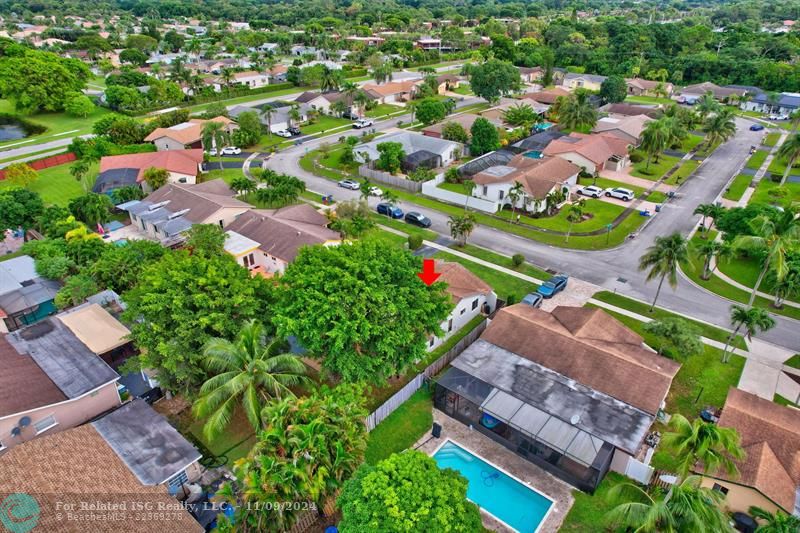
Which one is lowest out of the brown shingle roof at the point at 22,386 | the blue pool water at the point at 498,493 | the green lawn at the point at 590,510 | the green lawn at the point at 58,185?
the green lawn at the point at 58,185

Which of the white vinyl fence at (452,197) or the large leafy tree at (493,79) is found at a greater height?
the large leafy tree at (493,79)

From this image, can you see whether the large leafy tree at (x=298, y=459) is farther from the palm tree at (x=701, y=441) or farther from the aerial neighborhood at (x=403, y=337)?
the palm tree at (x=701, y=441)

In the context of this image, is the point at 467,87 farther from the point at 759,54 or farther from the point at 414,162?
the point at 759,54

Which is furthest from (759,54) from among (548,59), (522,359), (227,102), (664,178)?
(522,359)

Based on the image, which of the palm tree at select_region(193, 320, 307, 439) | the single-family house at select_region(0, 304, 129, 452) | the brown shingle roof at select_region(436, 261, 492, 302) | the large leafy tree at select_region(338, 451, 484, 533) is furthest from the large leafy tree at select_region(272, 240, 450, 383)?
the single-family house at select_region(0, 304, 129, 452)

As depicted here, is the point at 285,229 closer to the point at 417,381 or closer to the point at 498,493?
the point at 417,381

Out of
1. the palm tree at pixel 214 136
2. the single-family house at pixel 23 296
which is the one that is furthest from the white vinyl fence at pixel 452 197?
the single-family house at pixel 23 296

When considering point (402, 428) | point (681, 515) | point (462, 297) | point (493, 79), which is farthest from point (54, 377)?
point (493, 79)
